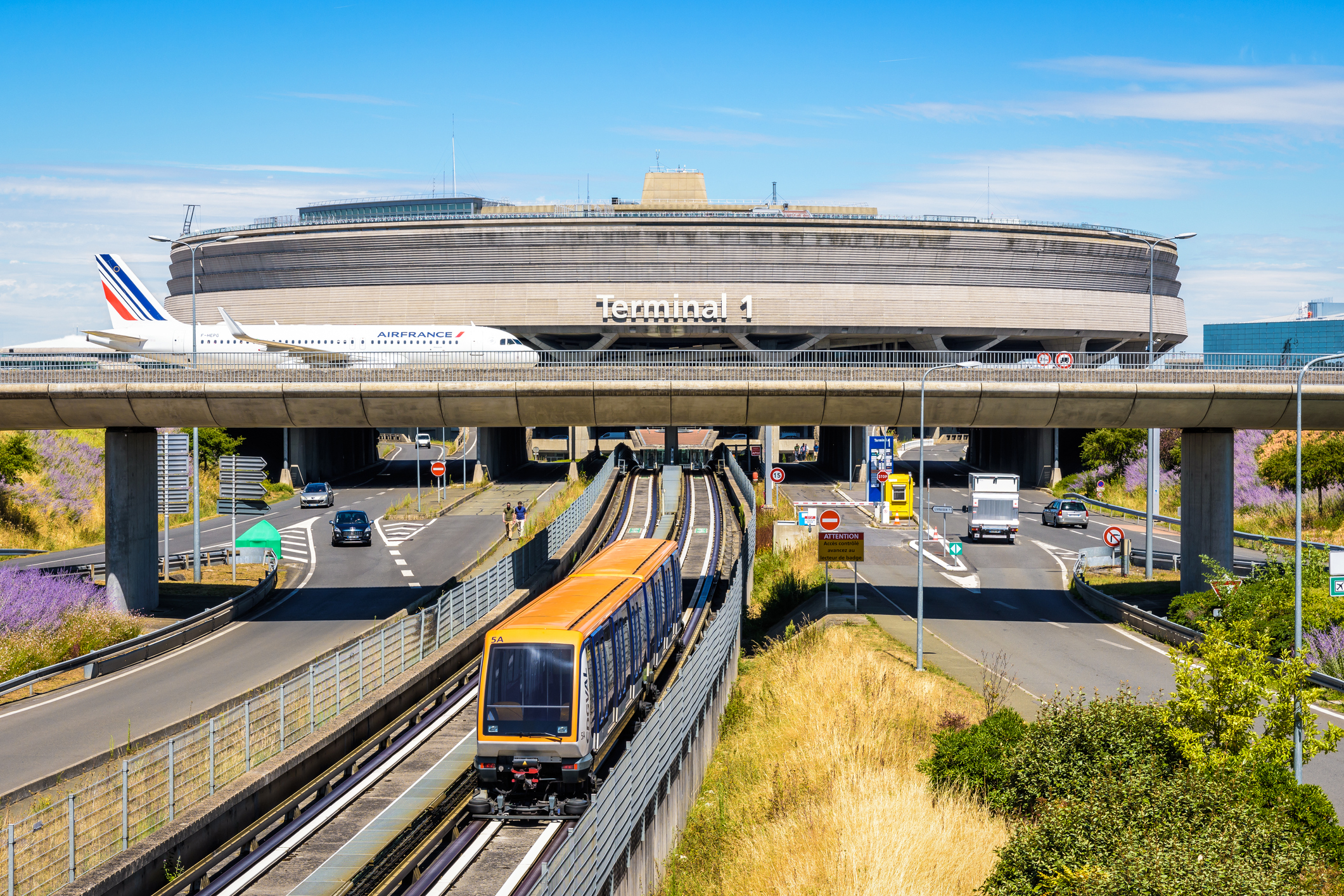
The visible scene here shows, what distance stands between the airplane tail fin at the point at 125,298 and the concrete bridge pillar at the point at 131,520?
40.9 m

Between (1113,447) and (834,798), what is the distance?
74.5m

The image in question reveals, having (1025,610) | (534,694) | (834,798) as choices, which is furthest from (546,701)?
(1025,610)

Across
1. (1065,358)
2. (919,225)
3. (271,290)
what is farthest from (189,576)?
(919,225)

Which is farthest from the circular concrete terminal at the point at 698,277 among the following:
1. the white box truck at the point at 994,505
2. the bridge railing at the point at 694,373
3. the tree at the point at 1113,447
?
the bridge railing at the point at 694,373

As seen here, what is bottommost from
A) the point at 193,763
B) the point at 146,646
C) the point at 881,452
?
the point at 146,646

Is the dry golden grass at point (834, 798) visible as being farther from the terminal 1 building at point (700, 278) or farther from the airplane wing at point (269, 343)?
the terminal 1 building at point (700, 278)

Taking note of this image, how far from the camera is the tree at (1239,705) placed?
1666 centimetres

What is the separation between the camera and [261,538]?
151 feet

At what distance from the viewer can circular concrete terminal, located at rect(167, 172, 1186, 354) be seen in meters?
96.6

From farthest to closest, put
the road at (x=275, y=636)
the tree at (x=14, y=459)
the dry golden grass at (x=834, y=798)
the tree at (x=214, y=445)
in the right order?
the tree at (x=214, y=445) < the tree at (x=14, y=459) < the road at (x=275, y=636) < the dry golden grass at (x=834, y=798)

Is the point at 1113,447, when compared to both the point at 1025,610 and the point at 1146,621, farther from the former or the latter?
the point at 1146,621

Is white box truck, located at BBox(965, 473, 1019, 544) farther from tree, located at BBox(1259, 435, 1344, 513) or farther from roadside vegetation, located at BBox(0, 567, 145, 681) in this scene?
roadside vegetation, located at BBox(0, 567, 145, 681)

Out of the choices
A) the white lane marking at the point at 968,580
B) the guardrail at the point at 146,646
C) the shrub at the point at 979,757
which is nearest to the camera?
A: the shrub at the point at 979,757

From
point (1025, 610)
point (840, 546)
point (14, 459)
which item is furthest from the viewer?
point (14, 459)
